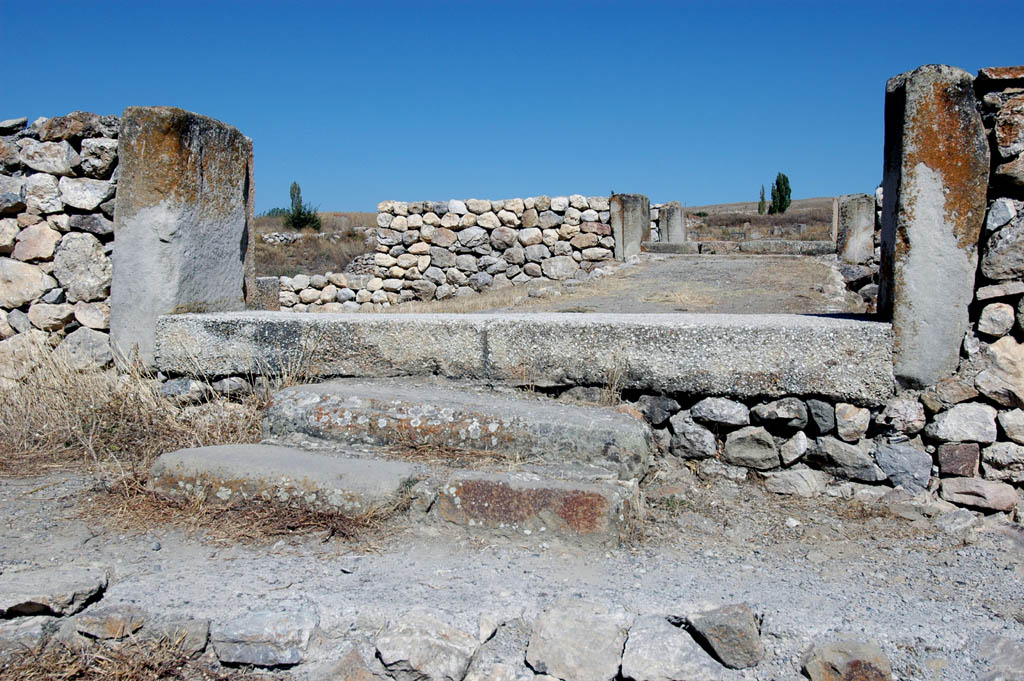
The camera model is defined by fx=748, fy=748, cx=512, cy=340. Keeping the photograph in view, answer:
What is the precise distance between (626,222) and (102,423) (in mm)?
9835

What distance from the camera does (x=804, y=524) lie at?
315cm

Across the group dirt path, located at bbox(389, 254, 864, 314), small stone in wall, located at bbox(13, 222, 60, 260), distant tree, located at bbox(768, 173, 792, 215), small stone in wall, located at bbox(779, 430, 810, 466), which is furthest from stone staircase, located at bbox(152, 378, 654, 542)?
distant tree, located at bbox(768, 173, 792, 215)

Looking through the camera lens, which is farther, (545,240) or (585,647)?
(545,240)

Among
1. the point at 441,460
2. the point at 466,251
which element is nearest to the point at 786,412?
the point at 441,460

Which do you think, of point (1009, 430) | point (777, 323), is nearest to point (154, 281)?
point (777, 323)

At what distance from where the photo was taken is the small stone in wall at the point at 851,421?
3340mm

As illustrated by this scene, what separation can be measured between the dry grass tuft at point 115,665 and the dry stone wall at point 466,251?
9932 millimetres

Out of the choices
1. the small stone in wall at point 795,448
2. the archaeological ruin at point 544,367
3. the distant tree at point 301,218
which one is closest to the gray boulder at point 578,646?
the archaeological ruin at point 544,367

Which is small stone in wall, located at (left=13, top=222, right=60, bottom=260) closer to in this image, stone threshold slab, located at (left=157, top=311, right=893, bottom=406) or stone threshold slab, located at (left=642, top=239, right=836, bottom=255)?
stone threshold slab, located at (left=157, top=311, right=893, bottom=406)

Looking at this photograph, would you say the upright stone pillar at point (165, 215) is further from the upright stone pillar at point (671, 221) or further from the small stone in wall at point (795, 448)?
the upright stone pillar at point (671, 221)

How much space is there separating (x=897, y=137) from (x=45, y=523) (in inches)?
158

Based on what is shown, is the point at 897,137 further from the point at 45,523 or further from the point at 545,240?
the point at 545,240

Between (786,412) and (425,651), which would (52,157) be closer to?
(425,651)

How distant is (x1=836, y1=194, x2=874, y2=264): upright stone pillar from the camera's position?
1032 centimetres
